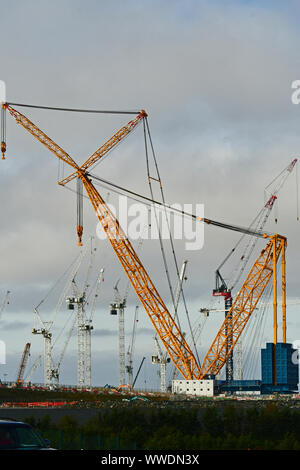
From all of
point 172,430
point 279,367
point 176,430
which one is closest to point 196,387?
point 279,367

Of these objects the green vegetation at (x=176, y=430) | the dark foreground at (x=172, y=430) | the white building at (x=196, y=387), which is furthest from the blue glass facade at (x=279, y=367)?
the green vegetation at (x=176, y=430)

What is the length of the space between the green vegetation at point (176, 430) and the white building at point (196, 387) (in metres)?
76.1

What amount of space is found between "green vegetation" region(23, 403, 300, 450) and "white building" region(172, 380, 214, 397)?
7609cm

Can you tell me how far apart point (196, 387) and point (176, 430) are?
323 ft

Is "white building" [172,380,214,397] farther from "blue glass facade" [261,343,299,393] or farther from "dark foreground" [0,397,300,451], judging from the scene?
"dark foreground" [0,397,300,451]

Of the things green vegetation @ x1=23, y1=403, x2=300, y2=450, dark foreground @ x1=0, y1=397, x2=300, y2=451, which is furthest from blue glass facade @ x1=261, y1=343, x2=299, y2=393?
green vegetation @ x1=23, y1=403, x2=300, y2=450

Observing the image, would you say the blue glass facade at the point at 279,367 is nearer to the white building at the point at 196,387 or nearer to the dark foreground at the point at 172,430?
the white building at the point at 196,387

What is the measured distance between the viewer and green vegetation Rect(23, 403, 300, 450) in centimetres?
5247

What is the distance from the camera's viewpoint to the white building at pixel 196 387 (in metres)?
165

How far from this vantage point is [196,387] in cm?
16588
